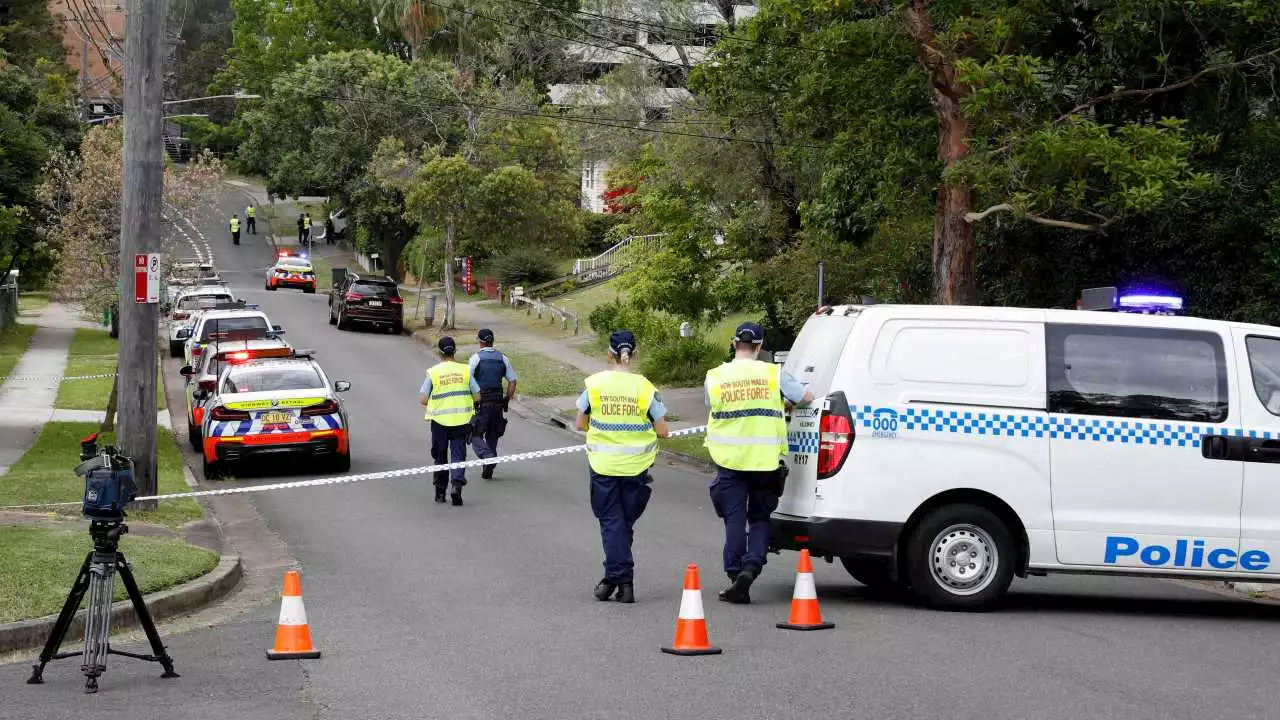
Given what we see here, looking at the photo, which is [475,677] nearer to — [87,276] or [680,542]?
[680,542]

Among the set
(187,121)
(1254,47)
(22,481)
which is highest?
(187,121)

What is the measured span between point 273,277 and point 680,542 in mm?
48021

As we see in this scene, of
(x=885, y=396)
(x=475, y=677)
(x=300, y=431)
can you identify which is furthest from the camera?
(x=300, y=431)

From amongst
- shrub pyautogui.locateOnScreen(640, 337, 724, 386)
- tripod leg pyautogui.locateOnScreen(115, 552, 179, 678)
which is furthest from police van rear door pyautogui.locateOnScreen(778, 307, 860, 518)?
shrub pyautogui.locateOnScreen(640, 337, 724, 386)

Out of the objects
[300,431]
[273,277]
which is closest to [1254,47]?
[300,431]

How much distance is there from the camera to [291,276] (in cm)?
6069

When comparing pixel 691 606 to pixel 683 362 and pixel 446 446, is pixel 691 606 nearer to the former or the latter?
pixel 446 446

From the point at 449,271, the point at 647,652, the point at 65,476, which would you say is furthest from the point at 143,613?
the point at 449,271

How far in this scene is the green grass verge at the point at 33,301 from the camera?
186 ft

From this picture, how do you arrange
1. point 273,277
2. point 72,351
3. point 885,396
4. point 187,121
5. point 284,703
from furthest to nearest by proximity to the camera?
point 187,121 → point 273,277 → point 72,351 → point 885,396 → point 284,703


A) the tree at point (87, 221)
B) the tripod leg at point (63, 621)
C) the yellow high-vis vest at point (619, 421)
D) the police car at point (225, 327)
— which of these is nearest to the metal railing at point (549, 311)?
the tree at point (87, 221)

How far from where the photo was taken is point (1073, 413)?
1051 cm

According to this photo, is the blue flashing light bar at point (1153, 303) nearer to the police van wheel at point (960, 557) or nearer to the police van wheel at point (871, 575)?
the police van wheel at point (960, 557)

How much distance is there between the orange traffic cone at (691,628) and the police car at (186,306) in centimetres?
3178
